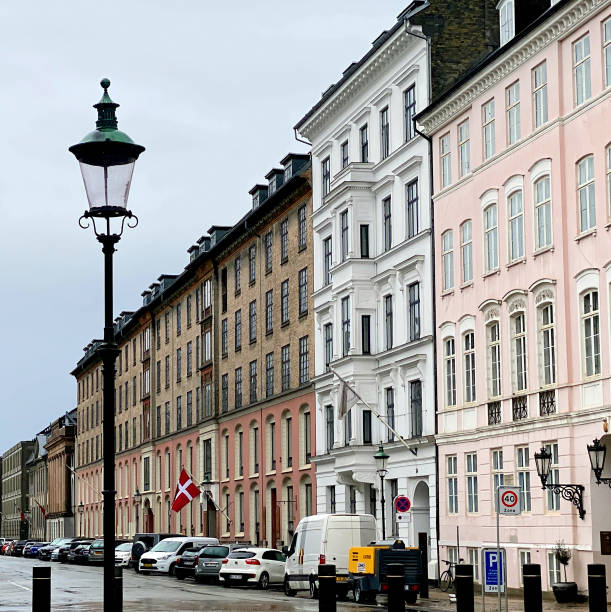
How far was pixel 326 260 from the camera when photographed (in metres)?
53.1

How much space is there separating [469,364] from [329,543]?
763 centimetres

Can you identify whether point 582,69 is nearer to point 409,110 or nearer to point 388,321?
point 409,110

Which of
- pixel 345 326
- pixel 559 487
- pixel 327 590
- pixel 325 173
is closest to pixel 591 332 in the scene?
pixel 559 487

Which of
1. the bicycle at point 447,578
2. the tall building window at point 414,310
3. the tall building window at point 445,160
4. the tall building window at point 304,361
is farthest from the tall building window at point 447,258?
the tall building window at point 304,361

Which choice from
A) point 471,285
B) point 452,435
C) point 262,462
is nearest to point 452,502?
point 452,435

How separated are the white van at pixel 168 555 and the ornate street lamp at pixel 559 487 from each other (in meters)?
23.1

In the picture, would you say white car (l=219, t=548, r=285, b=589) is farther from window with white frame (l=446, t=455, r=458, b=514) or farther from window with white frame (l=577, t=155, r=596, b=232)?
window with white frame (l=577, t=155, r=596, b=232)

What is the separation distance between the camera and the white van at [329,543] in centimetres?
3512

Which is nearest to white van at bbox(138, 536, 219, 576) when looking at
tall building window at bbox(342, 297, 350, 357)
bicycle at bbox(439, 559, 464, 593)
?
tall building window at bbox(342, 297, 350, 357)

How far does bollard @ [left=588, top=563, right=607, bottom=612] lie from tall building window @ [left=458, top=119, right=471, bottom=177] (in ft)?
71.9

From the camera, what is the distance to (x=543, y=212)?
34.7 m

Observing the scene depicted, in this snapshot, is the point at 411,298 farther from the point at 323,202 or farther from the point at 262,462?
the point at 262,462

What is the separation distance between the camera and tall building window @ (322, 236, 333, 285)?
52.5 metres

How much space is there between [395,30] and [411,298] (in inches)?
363
